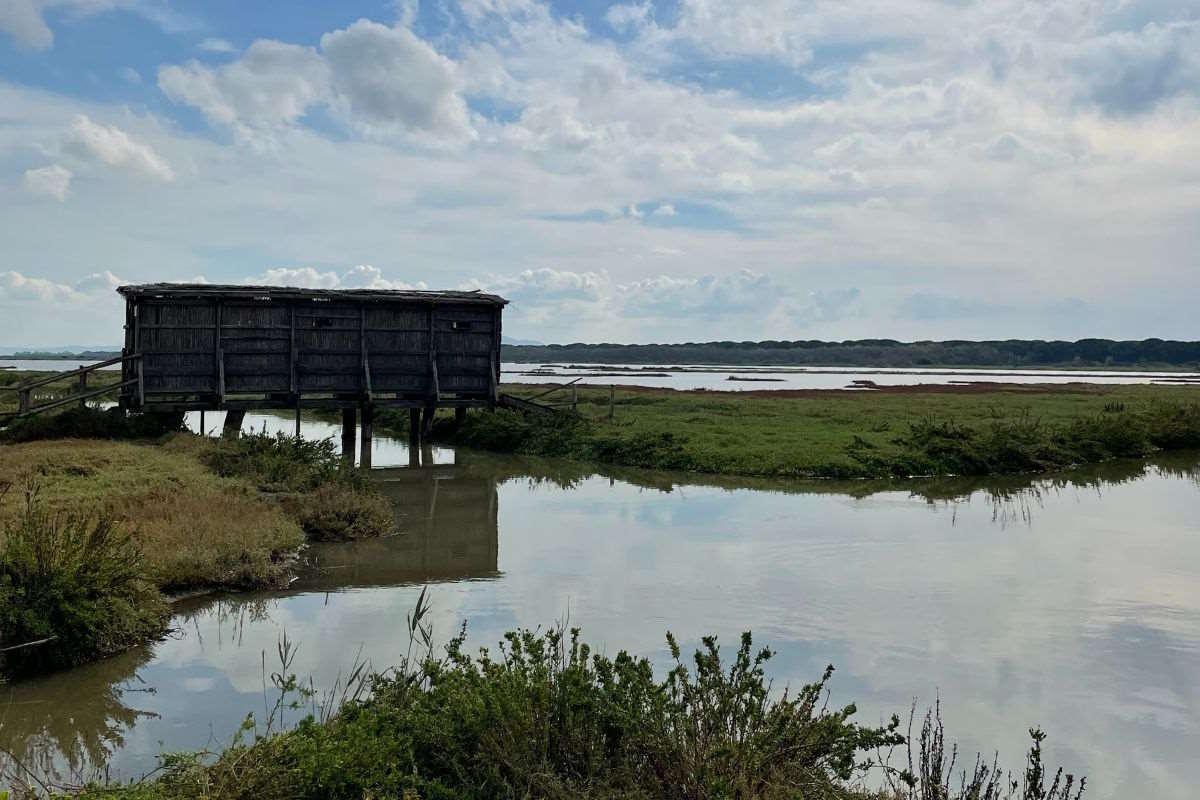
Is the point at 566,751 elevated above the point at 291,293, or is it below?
below

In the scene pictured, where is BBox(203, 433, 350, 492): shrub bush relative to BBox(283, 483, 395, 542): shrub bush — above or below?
above

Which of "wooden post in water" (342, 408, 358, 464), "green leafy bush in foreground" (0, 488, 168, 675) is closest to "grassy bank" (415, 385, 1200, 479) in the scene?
"wooden post in water" (342, 408, 358, 464)

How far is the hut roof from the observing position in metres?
26.3

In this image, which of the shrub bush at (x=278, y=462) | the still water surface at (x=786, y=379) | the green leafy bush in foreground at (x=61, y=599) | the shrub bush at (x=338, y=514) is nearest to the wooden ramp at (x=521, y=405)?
the shrub bush at (x=278, y=462)

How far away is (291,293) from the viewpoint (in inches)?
1100

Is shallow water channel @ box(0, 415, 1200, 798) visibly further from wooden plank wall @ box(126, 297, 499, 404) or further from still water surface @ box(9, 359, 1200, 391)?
still water surface @ box(9, 359, 1200, 391)

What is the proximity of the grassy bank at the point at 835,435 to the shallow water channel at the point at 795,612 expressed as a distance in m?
4.74

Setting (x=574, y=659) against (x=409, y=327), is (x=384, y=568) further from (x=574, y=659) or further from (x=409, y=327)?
(x=409, y=327)

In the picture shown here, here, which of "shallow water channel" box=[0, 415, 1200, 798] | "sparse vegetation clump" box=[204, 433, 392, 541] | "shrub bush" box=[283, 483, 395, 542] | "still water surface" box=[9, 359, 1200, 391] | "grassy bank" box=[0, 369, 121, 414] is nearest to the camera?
"shallow water channel" box=[0, 415, 1200, 798]

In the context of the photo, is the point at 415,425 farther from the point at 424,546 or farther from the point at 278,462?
the point at 424,546

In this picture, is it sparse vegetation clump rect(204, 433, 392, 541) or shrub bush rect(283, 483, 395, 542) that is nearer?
shrub bush rect(283, 483, 395, 542)

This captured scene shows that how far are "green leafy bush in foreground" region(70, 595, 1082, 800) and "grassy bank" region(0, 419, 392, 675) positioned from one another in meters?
3.40

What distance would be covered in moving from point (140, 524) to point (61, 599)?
410 cm

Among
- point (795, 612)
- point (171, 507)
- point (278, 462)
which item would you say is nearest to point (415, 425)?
point (278, 462)
